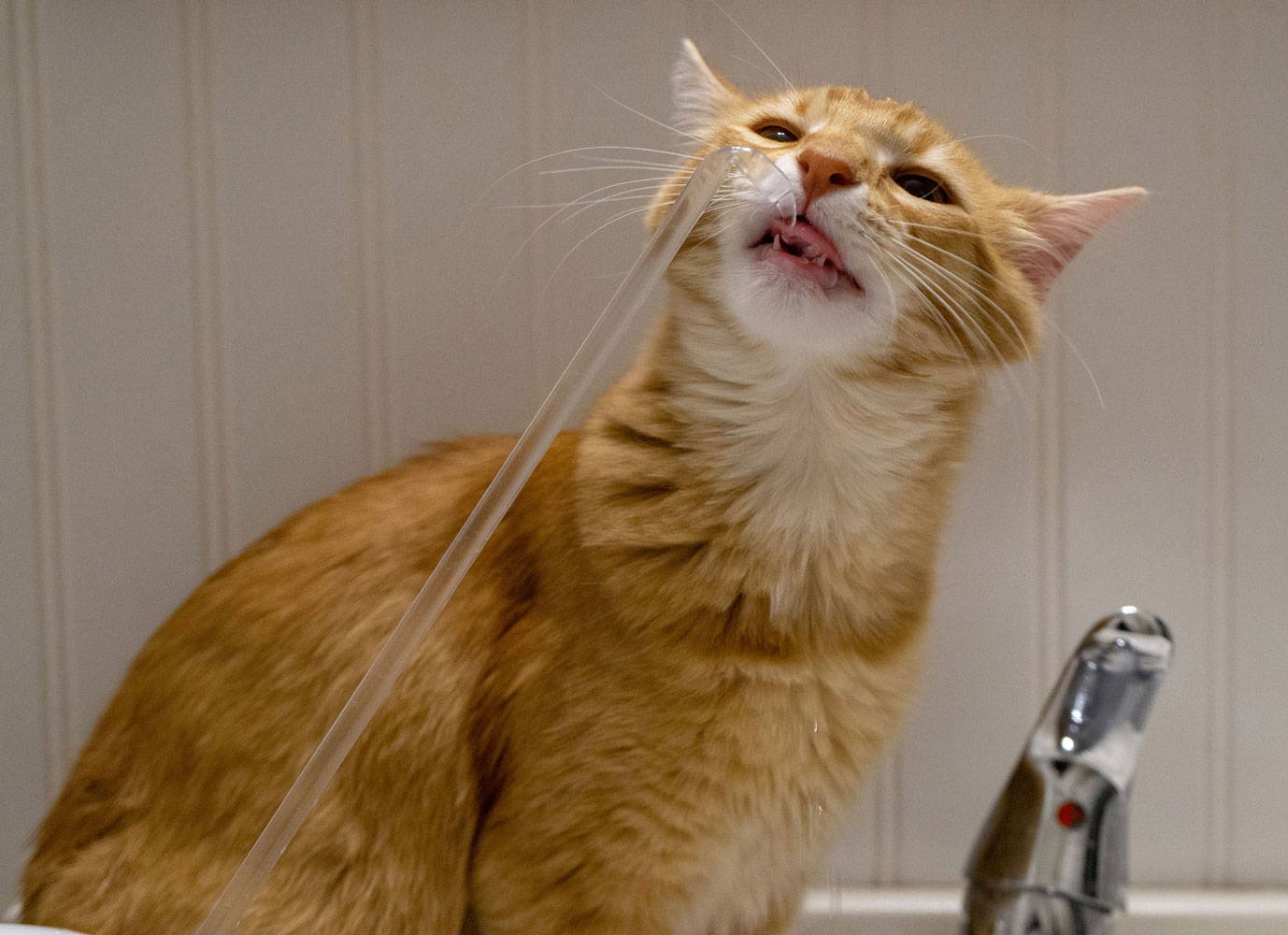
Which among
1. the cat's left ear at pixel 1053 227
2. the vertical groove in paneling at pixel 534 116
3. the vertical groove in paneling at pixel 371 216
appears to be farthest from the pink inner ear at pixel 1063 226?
the vertical groove in paneling at pixel 371 216

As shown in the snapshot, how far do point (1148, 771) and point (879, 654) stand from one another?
49 cm

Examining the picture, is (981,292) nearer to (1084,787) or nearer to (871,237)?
(871,237)

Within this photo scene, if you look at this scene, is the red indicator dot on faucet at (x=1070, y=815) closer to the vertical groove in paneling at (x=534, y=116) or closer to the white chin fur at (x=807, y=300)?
the white chin fur at (x=807, y=300)

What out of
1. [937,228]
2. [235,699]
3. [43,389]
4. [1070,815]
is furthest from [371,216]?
[1070,815]

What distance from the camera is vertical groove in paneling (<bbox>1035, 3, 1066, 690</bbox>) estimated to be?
4.03 feet

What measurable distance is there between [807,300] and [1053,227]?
1.02 feet

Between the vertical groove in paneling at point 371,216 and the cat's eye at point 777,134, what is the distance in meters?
0.46

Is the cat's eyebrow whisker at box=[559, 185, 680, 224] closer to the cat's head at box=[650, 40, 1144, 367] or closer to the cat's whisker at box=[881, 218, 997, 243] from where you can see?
the cat's head at box=[650, 40, 1144, 367]

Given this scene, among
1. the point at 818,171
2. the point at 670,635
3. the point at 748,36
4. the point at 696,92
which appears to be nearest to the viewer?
the point at 818,171

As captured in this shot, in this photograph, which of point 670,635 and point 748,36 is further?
point 748,36

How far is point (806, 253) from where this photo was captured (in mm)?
854

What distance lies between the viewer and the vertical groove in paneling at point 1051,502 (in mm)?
1229

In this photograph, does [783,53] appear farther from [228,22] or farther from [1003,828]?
[1003,828]

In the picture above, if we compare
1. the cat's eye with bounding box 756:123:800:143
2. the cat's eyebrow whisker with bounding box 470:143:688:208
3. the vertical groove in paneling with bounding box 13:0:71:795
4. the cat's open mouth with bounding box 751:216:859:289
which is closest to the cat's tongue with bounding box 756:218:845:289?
the cat's open mouth with bounding box 751:216:859:289
